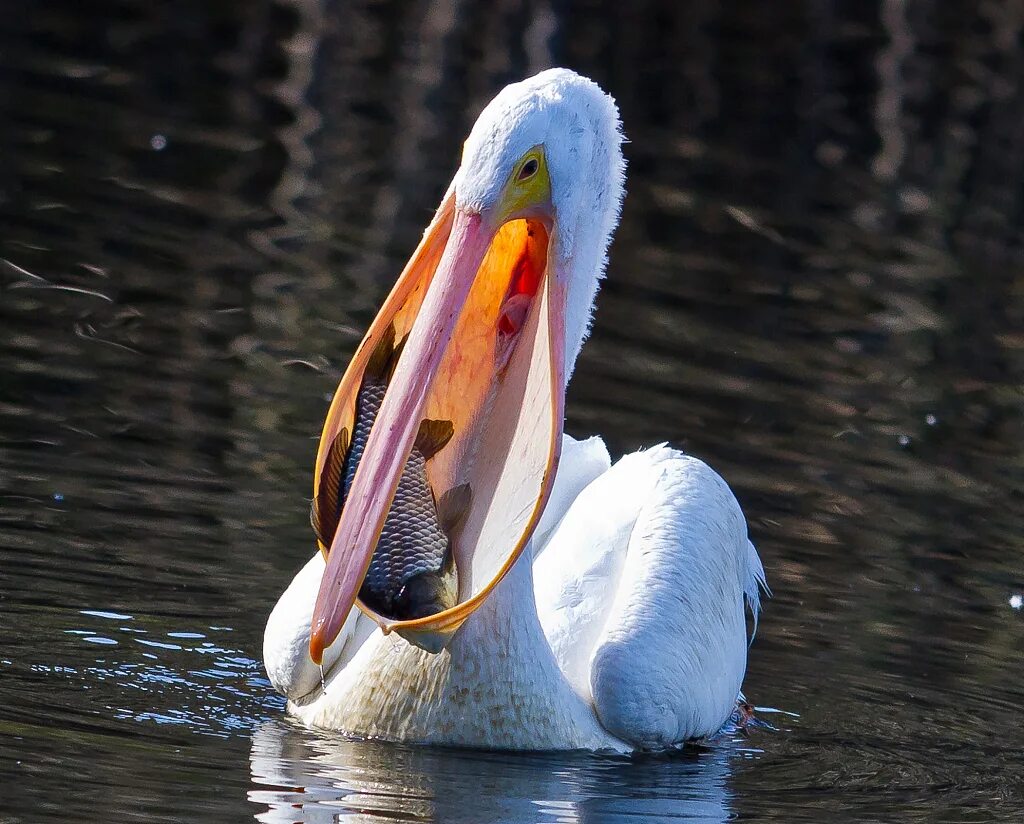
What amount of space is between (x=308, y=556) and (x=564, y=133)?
6.79ft

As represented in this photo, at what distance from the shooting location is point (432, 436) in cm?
481

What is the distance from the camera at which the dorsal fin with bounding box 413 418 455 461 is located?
15.7 feet

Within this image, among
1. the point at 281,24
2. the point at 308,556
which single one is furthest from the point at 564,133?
the point at 281,24

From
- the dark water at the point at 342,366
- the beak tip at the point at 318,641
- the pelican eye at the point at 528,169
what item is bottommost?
the dark water at the point at 342,366

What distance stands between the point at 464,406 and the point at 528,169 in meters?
0.59

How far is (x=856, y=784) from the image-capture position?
4992mm

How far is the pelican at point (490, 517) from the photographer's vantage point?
4.52 metres

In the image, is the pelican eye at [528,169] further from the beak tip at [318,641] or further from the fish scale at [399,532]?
the beak tip at [318,641]

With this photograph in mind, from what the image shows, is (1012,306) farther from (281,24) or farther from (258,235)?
(281,24)

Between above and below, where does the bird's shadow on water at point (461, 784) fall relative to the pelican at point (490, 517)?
below

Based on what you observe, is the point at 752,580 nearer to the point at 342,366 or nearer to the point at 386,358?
the point at 386,358

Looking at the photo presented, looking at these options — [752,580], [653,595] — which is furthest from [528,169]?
[752,580]

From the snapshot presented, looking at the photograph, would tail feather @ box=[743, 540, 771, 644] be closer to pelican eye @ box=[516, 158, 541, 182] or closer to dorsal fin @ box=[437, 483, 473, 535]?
dorsal fin @ box=[437, 483, 473, 535]

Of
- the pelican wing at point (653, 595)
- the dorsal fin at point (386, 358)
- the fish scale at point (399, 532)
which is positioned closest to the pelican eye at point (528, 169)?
the dorsal fin at point (386, 358)
